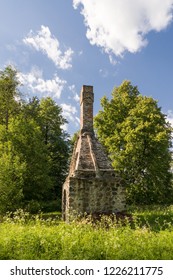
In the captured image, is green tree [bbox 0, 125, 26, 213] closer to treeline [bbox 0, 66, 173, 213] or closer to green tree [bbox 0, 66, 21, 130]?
treeline [bbox 0, 66, 173, 213]

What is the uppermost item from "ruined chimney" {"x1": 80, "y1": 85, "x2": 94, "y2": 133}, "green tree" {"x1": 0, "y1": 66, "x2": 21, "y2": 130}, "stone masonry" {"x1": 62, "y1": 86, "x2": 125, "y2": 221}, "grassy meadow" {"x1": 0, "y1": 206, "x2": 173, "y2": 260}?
"green tree" {"x1": 0, "y1": 66, "x2": 21, "y2": 130}

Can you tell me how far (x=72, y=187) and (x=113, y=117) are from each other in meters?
14.5

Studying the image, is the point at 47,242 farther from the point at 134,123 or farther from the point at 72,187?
the point at 134,123

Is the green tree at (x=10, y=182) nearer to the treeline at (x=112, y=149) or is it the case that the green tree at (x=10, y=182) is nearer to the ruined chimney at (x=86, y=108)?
the treeline at (x=112, y=149)

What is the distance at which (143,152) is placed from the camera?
25.9m

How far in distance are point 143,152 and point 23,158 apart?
10088 millimetres

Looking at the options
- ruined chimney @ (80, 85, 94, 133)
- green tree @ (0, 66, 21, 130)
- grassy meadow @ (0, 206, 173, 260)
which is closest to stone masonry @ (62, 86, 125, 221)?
ruined chimney @ (80, 85, 94, 133)

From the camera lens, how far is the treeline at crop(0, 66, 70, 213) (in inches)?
816

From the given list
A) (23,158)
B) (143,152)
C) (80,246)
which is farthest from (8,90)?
(80,246)

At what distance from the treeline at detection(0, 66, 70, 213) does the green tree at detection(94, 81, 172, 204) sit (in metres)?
6.34

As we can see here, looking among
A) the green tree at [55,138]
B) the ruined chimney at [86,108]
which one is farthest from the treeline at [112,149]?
the ruined chimney at [86,108]

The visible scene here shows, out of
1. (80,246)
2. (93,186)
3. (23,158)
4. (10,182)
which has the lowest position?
(80,246)

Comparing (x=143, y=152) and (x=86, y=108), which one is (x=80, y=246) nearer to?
(x=86, y=108)
